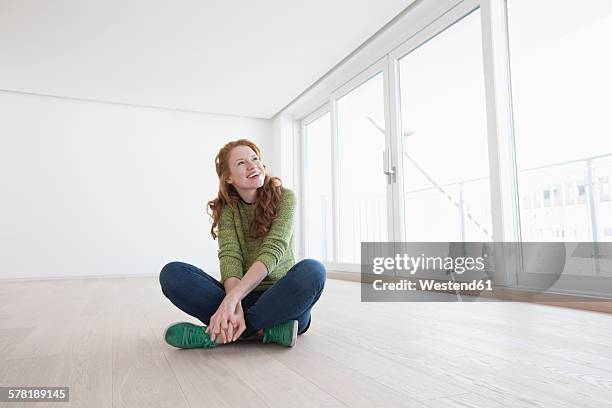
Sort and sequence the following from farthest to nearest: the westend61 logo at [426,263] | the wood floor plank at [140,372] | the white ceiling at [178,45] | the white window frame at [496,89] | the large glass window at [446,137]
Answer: the large glass window at [446,137]
the white ceiling at [178,45]
the westend61 logo at [426,263]
the white window frame at [496,89]
the wood floor plank at [140,372]

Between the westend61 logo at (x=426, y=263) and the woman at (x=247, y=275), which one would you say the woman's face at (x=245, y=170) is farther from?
the westend61 logo at (x=426, y=263)

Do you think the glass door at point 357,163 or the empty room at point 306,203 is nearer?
the empty room at point 306,203

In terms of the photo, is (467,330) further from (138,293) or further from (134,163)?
(134,163)

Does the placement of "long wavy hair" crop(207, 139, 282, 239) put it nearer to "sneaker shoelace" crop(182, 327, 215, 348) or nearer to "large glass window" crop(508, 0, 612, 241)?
"sneaker shoelace" crop(182, 327, 215, 348)

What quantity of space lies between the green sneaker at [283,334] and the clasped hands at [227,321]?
0.17 m

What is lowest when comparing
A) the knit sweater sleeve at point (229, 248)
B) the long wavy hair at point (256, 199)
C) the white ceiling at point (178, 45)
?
the knit sweater sleeve at point (229, 248)

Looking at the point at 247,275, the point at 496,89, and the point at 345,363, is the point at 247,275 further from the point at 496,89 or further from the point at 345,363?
the point at 496,89

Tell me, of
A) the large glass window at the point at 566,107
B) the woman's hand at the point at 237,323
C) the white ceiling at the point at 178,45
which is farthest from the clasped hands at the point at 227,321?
the white ceiling at the point at 178,45

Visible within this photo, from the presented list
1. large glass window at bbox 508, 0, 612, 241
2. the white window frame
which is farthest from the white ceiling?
large glass window at bbox 508, 0, 612, 241

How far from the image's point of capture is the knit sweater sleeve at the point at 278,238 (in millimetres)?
1376

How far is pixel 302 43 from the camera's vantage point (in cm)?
385

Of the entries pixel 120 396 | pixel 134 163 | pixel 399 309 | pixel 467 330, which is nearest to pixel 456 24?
pixel 399 309

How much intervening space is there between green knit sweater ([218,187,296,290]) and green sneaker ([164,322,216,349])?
18 cm

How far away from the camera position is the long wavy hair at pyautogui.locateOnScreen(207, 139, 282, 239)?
4.94 ft
